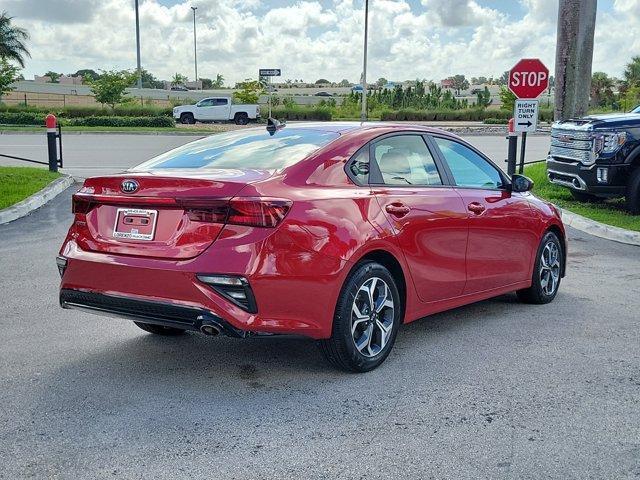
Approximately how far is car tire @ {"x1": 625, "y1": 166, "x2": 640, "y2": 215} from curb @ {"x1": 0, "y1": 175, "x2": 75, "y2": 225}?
9.30 meters

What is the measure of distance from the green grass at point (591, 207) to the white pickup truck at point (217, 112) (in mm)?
29697

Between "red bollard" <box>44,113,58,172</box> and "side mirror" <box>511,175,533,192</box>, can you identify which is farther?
"red bollard" <box>44,113,58,172</box>

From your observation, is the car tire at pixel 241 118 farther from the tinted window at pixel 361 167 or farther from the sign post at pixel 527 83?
the tinted window at pixel 361 167

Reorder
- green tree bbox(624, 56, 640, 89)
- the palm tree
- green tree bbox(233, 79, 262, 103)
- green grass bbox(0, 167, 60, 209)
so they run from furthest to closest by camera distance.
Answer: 1. green tree bbox(624, 56, 640, 89)
2. green tree bbox(233, 79, 262, 103)
3. the palm tree
4. green grass bbox(0, 167, 60, 209)

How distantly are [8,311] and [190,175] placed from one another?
273cm

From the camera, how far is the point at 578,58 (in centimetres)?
1612

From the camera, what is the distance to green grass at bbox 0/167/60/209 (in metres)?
12.5

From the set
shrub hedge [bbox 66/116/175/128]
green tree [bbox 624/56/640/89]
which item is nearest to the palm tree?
shrub hedge [bbox 66/116/175/128]

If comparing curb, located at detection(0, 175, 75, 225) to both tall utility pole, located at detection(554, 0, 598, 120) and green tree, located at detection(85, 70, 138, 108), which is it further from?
green tree, located at detection(85, 70, 138, 108)

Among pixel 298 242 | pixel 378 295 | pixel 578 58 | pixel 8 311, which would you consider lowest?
pixel 8 311

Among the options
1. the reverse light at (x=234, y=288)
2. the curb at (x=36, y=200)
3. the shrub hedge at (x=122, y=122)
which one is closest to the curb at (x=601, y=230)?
the reverse light at (x=234, y=288)

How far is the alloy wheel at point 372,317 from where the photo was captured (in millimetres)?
4957

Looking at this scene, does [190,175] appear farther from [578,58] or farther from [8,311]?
[578,58]

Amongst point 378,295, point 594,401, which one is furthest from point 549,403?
point 378,295
